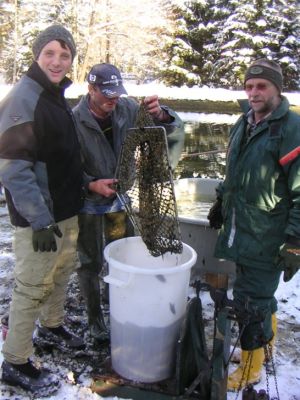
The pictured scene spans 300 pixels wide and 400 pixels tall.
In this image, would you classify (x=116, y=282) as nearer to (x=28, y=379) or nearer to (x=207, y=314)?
(x=28, y=379)

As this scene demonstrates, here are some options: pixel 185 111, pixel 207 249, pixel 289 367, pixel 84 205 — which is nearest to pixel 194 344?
pixel 289 367

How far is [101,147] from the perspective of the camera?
269 cm

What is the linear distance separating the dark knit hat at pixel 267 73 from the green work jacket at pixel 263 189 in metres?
0.10

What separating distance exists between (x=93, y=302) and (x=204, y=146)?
8879 mm

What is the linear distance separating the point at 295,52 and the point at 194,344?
2274cm

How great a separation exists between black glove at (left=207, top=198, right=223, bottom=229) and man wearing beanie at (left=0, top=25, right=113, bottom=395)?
661 millimetres

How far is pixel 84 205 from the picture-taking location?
2.71 m

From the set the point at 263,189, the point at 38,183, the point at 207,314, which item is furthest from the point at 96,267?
the point at 263,189

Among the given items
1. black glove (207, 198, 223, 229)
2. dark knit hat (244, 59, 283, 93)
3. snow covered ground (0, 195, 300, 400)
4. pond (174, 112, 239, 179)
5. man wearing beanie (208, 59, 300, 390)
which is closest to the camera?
man wearing beanie (208, 59, 300, 390)

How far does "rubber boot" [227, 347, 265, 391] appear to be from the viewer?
2473 mm

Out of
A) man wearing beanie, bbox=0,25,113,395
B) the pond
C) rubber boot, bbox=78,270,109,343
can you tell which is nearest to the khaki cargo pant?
man wearing beanie, bbox=0,25,113,395

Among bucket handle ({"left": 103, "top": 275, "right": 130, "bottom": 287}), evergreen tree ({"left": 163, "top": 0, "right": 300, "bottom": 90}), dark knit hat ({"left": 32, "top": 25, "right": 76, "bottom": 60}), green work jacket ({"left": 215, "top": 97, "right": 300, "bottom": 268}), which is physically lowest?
bucket handle ({"left": 103, "top": 275, "right": 130, "bottom": 287})

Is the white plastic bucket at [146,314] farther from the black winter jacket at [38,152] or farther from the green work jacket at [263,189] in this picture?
the black winter jacket at [38,152]

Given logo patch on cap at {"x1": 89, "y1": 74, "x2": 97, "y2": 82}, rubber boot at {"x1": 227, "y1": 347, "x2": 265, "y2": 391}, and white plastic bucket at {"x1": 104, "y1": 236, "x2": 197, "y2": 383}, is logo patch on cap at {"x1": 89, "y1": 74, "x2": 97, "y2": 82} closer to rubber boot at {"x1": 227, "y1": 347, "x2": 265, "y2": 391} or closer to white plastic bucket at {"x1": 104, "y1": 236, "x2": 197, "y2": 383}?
white plastic bucket at {"x1": 104, "y1": 236, "x2": 197, "y2": 383}
